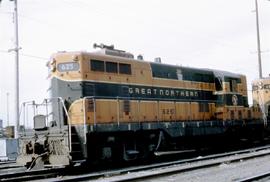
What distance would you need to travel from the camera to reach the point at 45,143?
13711 mm

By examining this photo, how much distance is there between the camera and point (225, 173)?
1202 cm

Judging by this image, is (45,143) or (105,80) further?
(105,80)

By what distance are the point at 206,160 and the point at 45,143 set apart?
19.9ft

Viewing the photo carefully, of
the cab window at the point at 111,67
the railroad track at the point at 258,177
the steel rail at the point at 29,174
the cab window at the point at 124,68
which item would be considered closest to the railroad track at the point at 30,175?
the steel rail at the point at 29,174

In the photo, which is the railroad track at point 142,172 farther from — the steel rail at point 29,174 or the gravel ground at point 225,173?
the steel rail at point 29,174

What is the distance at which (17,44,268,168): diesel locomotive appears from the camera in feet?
45.1

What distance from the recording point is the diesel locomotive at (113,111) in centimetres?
1375

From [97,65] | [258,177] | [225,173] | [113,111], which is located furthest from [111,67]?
[258,177]

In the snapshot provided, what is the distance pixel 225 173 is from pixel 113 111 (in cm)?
486

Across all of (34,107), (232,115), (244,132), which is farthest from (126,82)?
(244,132)

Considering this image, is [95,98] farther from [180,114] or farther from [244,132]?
[244,132]

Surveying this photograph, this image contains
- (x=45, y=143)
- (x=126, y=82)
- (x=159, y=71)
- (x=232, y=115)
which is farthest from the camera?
(x=232, y=115)

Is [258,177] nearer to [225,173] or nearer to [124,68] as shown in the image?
[225,173]

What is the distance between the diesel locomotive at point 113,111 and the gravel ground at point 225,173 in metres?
3.24
